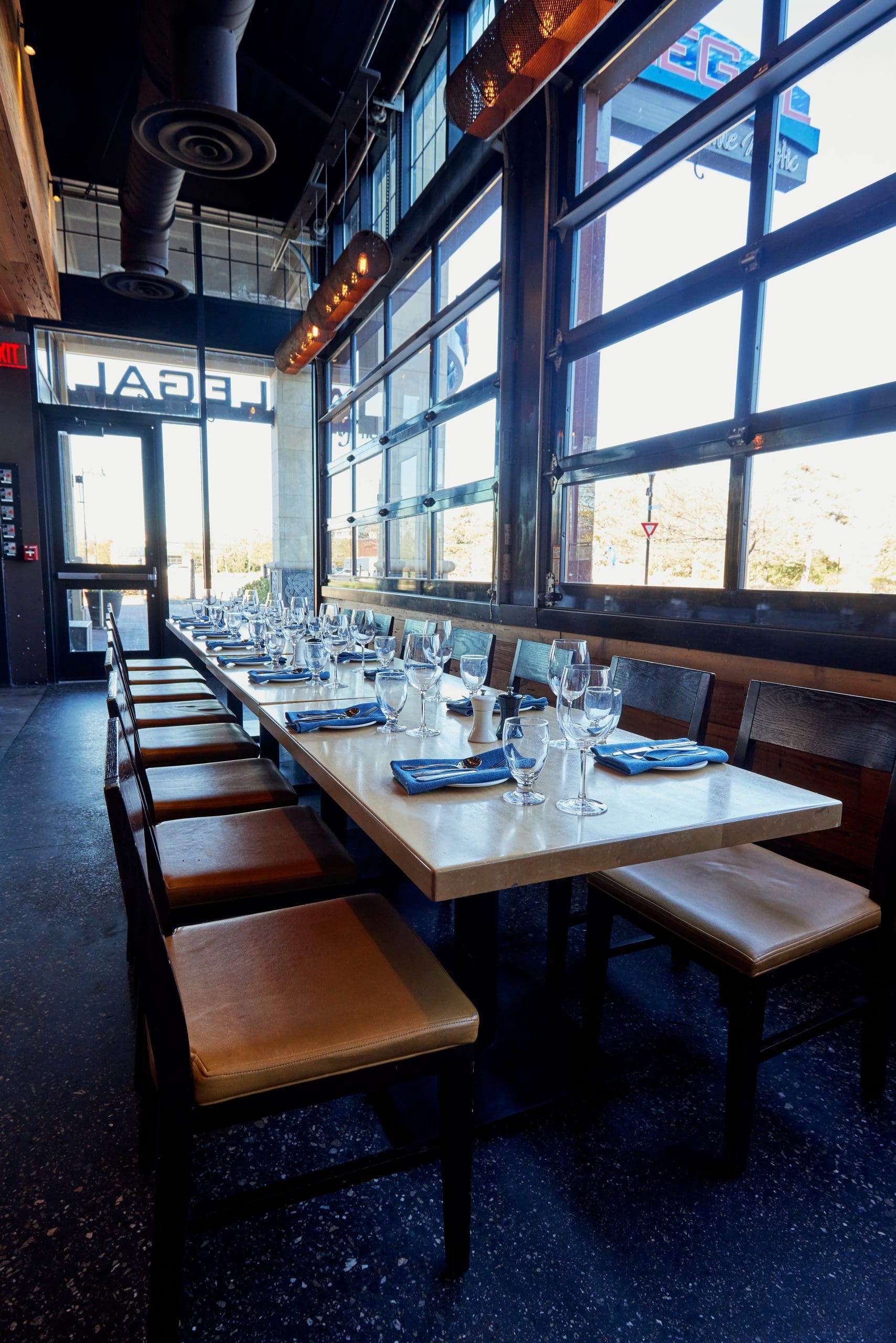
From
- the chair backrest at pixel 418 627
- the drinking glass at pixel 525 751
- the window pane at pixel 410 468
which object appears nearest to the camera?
the drinking glass at pixel 525 751

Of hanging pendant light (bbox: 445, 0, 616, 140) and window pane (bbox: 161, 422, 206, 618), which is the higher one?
hanging pendant light (bbox: 445, 0, 616, 140)

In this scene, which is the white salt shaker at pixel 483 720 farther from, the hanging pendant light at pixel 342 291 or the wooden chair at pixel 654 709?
the hanging pendant light at pixel 342 291

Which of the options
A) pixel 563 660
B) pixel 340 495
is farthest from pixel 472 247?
pixel 563 660

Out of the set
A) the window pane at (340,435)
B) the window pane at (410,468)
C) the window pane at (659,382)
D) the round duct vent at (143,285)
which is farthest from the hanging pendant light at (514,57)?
the window pane at (340,435)

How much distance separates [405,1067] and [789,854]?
158 cm

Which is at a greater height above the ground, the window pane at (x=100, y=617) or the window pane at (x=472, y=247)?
the window pane at (x=472, y=247)

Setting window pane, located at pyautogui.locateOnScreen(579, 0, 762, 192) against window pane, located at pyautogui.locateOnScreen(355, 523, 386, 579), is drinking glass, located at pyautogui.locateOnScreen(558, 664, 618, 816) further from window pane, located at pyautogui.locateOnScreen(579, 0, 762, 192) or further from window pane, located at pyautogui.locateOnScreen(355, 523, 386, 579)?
window pane, located at pyautogui.locateOnScreen(355, 523, 386, 579)

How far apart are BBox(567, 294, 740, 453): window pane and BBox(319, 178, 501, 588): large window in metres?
0.64

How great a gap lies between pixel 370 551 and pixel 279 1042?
17.6ft

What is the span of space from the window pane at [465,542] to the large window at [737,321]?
0.84 metres

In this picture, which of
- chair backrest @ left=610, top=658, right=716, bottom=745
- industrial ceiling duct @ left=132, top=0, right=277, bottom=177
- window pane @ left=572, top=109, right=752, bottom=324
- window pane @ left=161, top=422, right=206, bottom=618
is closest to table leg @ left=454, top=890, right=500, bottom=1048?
chair backrest @ left=610, top=658, right=716, bottom=745

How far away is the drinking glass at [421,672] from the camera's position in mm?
1689

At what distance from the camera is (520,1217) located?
1201mm

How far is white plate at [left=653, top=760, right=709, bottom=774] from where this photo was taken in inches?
54.5
